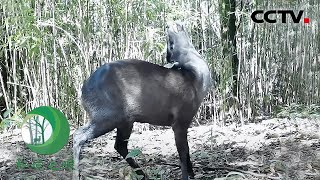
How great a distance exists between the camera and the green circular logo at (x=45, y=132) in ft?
9.65

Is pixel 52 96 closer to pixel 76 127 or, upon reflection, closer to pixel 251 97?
pixel 76 127

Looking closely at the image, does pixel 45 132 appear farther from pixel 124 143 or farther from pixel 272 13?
pixel 272 13

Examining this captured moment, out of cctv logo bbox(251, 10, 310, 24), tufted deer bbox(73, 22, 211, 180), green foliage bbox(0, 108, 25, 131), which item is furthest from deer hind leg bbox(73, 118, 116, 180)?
cctv logo bbox(251, 10, 310, 24)

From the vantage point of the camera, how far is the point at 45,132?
295cm

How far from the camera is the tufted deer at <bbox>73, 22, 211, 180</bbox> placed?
2666mm

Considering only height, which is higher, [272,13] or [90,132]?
[272,13]

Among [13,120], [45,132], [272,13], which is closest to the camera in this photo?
[45,132]

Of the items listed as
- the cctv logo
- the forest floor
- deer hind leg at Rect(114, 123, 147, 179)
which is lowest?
the forest floor

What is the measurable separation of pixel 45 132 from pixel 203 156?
0.93 meters

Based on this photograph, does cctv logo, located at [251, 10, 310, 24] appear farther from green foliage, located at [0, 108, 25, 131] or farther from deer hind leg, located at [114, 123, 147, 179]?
green foliage, located at [0, 108, 25, 131]

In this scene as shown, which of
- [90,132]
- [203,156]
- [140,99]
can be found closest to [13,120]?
[90,132]

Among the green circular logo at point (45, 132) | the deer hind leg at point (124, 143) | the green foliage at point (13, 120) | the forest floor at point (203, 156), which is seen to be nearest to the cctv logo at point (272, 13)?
the forest floor at point (203, 156)

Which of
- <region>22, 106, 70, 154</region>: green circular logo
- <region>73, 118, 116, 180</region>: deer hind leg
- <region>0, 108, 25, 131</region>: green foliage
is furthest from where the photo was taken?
<region>0, 108, 25, 131</region>: green foliage

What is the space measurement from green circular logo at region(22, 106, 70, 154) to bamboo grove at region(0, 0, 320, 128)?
0.42ft
